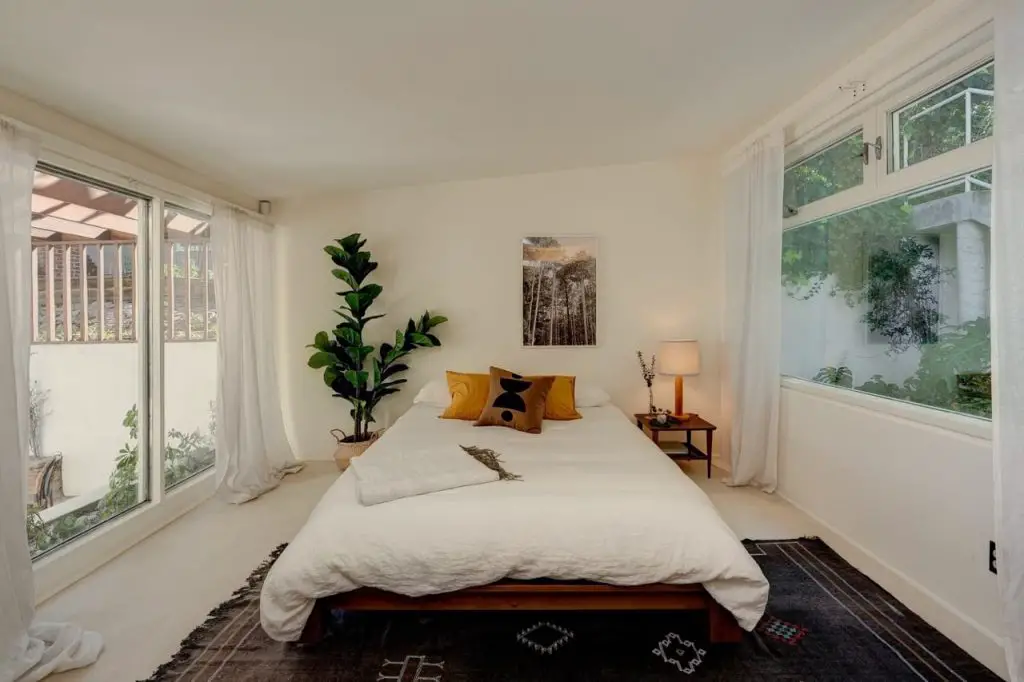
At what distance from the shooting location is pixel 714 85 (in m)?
2.78

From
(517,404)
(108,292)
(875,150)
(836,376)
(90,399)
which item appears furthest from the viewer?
(517,404)

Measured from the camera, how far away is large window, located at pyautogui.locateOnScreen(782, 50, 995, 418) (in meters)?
2.07

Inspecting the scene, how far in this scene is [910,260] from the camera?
97.3 inches

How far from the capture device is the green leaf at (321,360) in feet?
13.0

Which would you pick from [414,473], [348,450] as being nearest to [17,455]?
[414,473]

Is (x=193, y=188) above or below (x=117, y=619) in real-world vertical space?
above

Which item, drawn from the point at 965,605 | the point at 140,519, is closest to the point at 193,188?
the point at 140,519

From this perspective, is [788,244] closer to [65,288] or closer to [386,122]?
[386,122]

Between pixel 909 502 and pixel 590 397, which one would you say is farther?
pixel 590 397

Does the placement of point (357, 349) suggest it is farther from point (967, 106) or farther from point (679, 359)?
point (967, 106)

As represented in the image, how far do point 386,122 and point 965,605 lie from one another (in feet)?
11.4

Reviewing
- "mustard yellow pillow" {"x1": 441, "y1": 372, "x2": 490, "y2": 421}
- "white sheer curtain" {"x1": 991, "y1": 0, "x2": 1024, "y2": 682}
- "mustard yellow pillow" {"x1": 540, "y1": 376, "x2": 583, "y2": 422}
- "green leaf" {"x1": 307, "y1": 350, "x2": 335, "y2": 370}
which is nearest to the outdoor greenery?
"green leaf" {"x1": 307, "y1": 350, "x2": 335, "y2": 370}

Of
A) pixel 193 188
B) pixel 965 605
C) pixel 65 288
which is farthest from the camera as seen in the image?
pixel 193 188

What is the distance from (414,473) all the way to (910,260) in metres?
2.59
